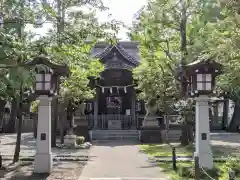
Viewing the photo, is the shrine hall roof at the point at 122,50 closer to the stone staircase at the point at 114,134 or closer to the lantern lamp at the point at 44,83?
the stone staircase at the point at 114,134

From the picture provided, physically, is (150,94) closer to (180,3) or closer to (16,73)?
(180,3)

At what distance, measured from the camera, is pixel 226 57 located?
8.06 m

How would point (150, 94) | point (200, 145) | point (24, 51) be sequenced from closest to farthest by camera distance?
point (24, 51)
point (200, 145)
point (150, 94)

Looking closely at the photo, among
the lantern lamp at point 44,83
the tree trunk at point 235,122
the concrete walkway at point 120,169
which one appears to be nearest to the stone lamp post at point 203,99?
the concrete walkway at point 120,169

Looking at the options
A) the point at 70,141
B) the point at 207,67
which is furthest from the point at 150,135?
the point at 207,67

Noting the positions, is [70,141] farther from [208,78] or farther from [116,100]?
[116,100]

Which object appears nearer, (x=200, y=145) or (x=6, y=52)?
(x=6, y=52)

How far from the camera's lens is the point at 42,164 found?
12.8 meters

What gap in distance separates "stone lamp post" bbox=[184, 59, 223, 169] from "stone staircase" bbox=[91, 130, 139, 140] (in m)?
15.8

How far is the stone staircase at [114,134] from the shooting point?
94.5 feet

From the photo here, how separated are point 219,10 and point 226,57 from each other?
1195 mm

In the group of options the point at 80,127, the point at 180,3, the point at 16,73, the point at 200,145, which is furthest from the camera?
the point at 80,127

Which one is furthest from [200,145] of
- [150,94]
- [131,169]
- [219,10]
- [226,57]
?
[150,94]

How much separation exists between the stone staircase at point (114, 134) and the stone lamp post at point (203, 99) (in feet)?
51.8
